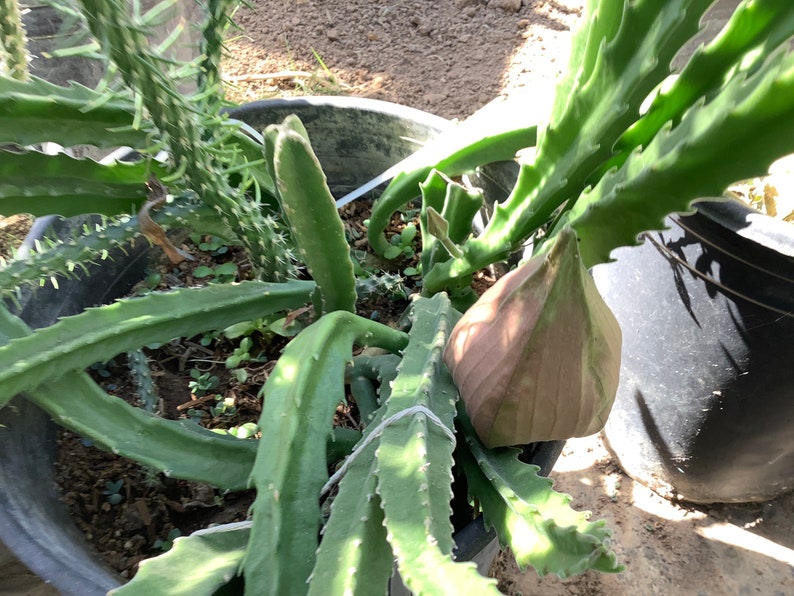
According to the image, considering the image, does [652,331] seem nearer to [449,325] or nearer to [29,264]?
[449,325]

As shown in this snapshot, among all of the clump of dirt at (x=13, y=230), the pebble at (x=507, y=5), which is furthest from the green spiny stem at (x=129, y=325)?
the pebble at (x=507, y=5)

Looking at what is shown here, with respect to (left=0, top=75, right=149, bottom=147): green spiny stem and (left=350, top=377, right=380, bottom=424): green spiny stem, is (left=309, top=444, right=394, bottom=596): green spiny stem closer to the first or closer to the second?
(left=350, top=377, right=380, bottom=424): green spiny stem

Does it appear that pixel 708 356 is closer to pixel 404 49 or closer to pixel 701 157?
pixel 701 157

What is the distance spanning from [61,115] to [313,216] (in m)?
0.29

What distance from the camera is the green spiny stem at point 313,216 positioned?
25.7 inches

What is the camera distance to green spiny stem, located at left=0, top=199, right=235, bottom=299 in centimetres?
73

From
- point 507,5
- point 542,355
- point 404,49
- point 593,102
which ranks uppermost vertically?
point 507,5

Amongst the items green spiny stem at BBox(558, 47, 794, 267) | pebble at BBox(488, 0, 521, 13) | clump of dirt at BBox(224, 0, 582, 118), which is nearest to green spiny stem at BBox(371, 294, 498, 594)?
green spiny stem at BBox(558, 47, 794, 267)

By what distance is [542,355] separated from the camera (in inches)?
22.9

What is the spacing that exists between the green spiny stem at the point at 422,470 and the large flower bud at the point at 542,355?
0.15ft

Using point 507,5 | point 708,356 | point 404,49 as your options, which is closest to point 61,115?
point 708,356

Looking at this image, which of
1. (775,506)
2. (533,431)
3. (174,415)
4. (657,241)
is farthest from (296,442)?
(775,506)

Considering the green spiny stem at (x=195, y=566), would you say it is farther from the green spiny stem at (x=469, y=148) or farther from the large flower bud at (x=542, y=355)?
the green spiny stem at (x=469, y=148)

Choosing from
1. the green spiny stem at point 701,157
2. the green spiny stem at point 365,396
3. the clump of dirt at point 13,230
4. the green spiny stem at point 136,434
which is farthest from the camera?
the clump of dirt at point 13,230
